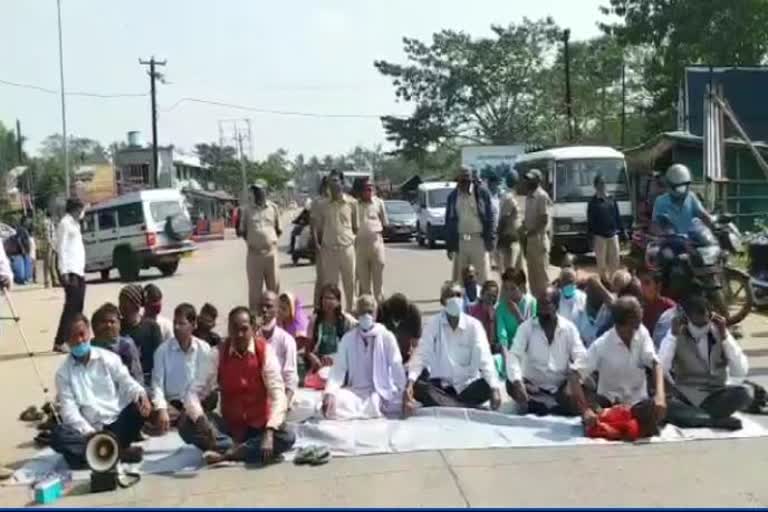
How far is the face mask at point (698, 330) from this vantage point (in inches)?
285

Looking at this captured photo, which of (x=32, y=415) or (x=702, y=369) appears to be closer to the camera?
(x=702, y=369)

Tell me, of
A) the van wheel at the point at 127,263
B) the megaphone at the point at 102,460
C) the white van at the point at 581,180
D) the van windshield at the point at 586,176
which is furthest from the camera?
the van wheel at the point at 127,263

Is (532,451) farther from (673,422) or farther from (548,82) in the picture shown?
(548,82)

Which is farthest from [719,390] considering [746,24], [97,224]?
[746,24]

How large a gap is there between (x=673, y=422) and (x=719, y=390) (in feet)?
1.43

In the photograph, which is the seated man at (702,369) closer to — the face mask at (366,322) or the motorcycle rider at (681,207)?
the face mask at (366,322)

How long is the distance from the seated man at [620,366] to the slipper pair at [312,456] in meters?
1.84

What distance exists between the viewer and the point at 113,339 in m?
7.27

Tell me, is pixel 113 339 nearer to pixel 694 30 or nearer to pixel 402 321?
pixel 402 321

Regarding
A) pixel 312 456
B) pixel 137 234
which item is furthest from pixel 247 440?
pixel 137 234

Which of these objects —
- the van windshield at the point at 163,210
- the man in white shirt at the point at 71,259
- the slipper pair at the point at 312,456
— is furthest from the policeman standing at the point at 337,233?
the van windshield at the point at 163,210

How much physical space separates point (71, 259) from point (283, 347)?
15.3 ft

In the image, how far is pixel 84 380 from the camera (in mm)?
6699

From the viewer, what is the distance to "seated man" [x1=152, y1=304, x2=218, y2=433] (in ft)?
24.2
